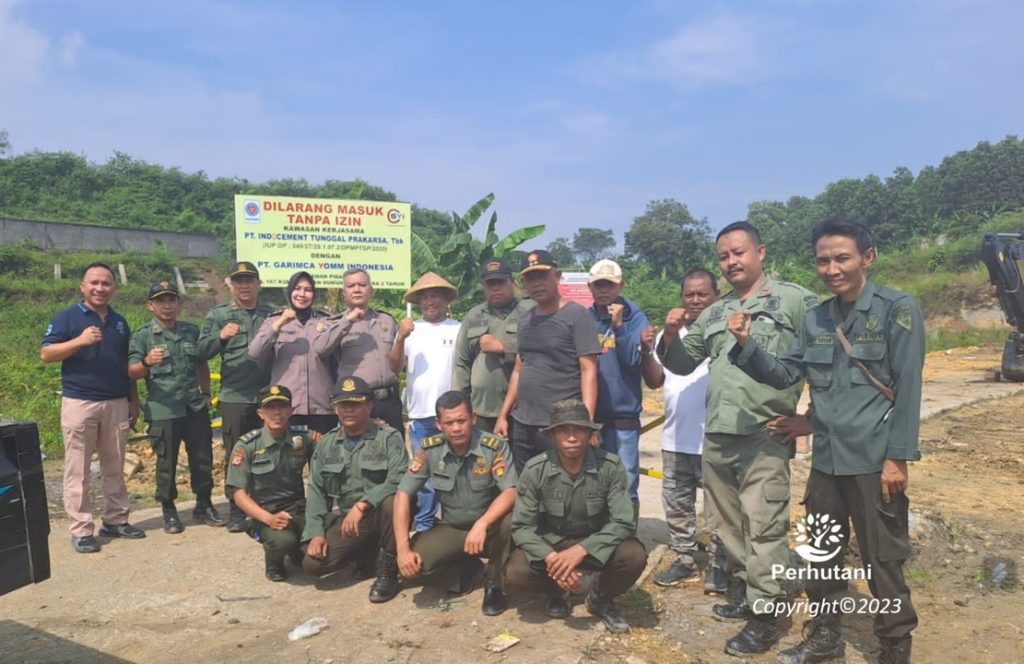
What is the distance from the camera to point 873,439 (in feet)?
9.18

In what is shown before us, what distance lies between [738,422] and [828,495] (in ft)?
1.58

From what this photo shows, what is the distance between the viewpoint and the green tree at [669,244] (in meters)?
43.5

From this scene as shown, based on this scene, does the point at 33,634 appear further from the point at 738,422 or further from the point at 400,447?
the point at 738,422

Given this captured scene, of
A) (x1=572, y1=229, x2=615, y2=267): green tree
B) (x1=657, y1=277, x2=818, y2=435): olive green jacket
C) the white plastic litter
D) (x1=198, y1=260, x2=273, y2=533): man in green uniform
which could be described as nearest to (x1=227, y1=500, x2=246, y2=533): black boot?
(x1=198, y1=260, x2=273, y2=533): man in green uniform

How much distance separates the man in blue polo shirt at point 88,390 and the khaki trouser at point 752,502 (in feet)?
12.9

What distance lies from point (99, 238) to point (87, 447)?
29029 millimetres

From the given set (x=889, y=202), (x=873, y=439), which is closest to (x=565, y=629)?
(x=873, y=439)

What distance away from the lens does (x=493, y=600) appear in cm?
361

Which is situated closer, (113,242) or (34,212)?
(113,242)

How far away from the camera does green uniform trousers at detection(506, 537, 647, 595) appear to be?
337 centimetres

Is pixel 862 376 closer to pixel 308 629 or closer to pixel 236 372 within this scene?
pixel 308 629

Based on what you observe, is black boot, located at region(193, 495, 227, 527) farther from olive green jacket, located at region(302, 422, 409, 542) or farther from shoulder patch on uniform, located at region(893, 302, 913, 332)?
shoulder patch on uniform, located at region(893, 302, 913, 332)

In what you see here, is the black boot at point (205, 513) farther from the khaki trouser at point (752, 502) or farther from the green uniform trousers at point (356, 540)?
the khaki trouser at point (752, 502)

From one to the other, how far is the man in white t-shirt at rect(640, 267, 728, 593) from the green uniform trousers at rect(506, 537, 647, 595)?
2.06 feet
